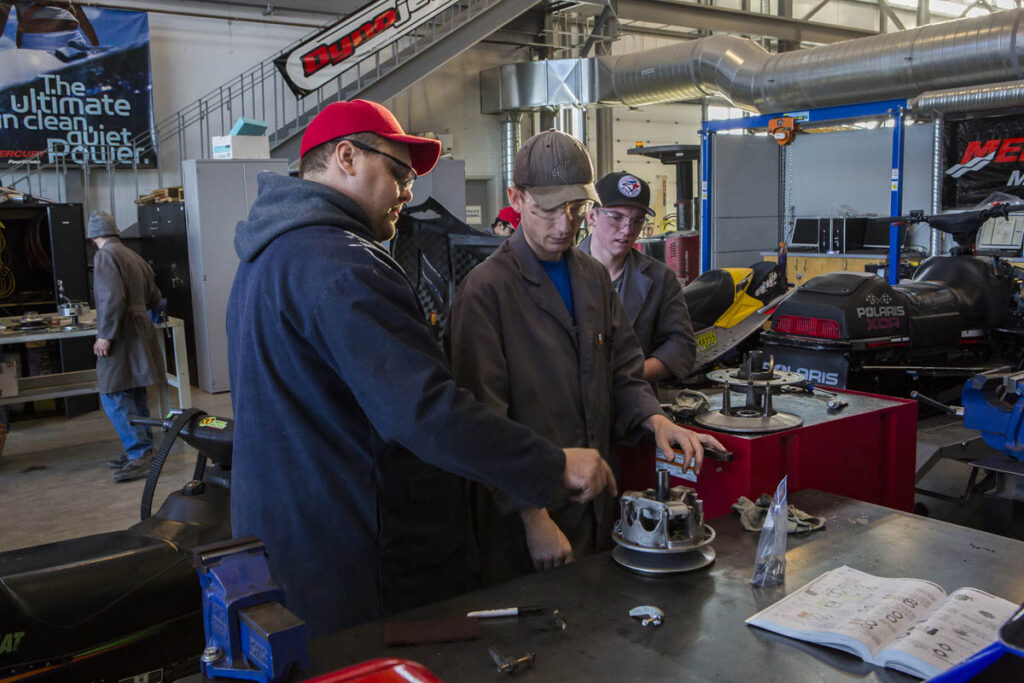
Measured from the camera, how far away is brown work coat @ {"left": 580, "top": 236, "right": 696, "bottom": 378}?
9.29 ft

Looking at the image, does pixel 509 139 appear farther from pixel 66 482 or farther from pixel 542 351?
pixel 542 351

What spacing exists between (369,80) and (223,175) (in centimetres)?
300

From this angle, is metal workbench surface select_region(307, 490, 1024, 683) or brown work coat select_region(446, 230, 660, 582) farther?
brown work coat select_region(446, 230, 660, 582)

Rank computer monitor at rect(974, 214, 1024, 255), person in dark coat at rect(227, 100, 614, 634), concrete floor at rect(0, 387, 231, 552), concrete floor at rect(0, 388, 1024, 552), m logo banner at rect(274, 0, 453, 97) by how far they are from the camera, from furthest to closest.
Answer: m logo banner at rect(274, 0, 453, 97) < computer monitor at rect(974, 214, 1024, 255) < concrete floor at rect(0, 387, 231, 552) < concrete floor at rect(0, 388, 1024, 552) < person in dark coat at rect(227, 100, 614, 634)

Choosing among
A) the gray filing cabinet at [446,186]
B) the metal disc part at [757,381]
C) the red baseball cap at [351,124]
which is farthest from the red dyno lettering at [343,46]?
the red baseball cap at [351,124]

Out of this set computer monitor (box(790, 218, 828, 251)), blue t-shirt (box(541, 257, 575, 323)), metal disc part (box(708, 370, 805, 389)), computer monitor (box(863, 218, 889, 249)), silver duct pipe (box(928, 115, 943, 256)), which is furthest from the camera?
computer monitor (box(790, 218, 828, 251))

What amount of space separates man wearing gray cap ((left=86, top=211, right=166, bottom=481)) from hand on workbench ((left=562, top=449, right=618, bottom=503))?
4625mm

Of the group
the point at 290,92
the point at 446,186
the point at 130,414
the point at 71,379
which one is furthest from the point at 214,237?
the point at 290,92

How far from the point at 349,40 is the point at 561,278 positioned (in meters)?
8.96

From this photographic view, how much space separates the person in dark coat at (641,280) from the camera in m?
2.75

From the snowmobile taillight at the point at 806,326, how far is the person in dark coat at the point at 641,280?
1.93 m

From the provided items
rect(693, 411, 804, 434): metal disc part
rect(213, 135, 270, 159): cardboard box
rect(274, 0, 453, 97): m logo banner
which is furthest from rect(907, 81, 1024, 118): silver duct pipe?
rect(693, 411, 804, 434): metal disc part

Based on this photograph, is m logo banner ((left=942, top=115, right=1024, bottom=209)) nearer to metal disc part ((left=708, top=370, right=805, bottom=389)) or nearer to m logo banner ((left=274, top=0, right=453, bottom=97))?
m logo banner ((left=274, top=0, right=453, bottom=97))

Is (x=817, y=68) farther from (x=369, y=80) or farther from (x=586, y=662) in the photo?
(x=586, y=662)
